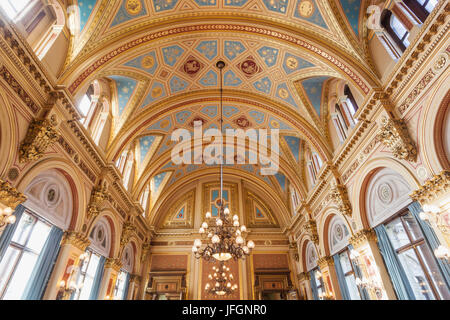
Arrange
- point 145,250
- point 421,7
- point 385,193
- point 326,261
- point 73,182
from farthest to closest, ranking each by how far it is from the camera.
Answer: point 145,250
point 326,261
point 73,182
point 385,193
point 421,7

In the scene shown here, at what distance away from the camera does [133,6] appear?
7.49 metres

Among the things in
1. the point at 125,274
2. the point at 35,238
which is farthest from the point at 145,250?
the point at 35,238

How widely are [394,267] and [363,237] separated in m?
1.16

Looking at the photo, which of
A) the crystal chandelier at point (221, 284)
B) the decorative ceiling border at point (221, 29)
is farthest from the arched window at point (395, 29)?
the crystal chandelier at point (221, 284)

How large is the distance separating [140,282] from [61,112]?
11.0m

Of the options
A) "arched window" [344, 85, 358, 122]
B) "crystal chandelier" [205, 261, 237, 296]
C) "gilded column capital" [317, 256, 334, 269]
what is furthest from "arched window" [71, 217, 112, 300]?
"arched window" [344, 85, 358, 122]

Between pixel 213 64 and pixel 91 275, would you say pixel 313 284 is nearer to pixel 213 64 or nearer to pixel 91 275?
pixel 91 275

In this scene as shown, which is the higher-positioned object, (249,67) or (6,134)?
(249,67)

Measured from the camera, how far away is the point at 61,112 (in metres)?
6.44

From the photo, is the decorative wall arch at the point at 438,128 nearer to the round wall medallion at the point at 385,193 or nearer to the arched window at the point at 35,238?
the round wall medallion at the point at 385,193

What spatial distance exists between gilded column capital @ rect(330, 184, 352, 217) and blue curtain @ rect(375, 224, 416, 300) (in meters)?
1.18

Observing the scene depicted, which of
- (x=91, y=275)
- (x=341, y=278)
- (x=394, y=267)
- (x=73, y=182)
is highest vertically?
(x=73, y=182)

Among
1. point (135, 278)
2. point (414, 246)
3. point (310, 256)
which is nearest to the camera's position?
point (414, 246)

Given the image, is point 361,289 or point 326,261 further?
point 326,261
